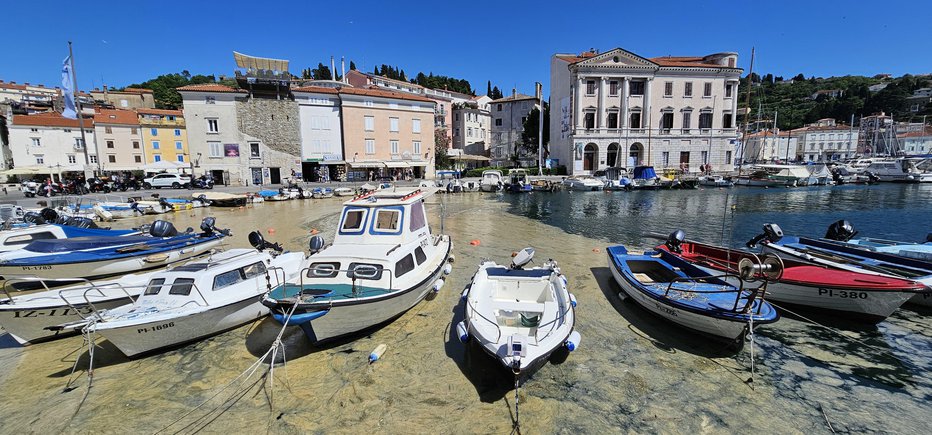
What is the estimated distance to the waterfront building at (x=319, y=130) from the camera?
45.5m

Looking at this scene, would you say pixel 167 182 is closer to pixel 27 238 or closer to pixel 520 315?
pixel 27 238

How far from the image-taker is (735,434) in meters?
5.73

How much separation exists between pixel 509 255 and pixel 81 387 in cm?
1276

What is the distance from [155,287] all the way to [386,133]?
4243 cm

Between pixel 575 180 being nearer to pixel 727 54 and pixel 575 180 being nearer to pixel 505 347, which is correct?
pixel 727 54

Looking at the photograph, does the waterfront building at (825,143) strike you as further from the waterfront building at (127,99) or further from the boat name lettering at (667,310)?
the waterfront building at (127,99)

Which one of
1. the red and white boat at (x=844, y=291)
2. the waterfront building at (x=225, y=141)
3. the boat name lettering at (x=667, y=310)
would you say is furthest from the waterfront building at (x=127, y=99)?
the red and white boat at (x=844, y=291)

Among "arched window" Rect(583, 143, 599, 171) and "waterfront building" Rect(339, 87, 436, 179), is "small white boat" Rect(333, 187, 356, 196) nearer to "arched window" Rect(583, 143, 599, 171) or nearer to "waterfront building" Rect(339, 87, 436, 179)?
"waterfront building" Rect(339, 87, 436, 179)

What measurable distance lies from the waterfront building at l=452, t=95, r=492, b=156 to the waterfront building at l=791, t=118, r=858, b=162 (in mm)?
78049

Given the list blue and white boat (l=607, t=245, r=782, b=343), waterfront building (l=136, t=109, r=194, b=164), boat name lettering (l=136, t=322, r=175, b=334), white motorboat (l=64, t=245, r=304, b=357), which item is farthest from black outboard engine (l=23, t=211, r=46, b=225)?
waterfront building (l=136, t=109, r=194, b=164)

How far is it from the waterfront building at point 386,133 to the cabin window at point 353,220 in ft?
124

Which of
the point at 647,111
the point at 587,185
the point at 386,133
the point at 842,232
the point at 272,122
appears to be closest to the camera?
the point at 842,232

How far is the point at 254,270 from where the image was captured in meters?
9.49

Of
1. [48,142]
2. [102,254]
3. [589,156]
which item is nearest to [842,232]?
[102,254]
